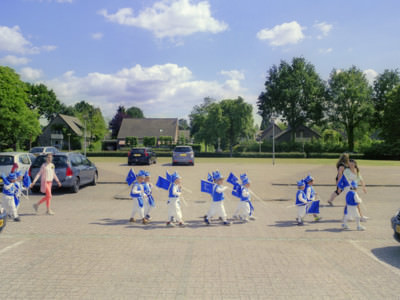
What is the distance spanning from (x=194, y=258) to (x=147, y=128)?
7618 centimetres

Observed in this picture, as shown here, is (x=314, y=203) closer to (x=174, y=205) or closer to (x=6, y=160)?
(x=174, y=205)

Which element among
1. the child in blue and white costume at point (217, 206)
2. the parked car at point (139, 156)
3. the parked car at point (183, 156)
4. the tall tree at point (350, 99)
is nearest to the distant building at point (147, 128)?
the tall tree at point (350, 99)

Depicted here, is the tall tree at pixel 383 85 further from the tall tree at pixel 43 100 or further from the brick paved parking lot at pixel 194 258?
the tall tree at pixel 43 100

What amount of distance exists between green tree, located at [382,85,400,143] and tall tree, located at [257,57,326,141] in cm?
1142

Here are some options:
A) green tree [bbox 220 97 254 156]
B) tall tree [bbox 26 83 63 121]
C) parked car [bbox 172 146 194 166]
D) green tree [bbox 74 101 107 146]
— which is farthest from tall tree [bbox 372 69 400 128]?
tall tree [bbox 26 83 63 121]

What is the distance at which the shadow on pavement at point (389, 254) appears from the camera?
5398 mm

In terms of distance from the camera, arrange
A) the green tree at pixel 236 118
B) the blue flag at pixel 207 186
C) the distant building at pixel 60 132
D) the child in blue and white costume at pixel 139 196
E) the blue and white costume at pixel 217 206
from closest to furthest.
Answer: the blue and white costume at pixel 217 206 < the child in blue and white costume at pixel 139 196 < the blue flag at pixel 207 186 < the green tree at pixel 236 118 < the distant building at pixel 60 132

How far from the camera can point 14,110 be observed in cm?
3800

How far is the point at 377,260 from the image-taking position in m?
5.49

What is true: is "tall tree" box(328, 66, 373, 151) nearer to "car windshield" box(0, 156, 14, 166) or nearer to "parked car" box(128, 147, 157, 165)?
"parked car" box(128, 147, 157, 165)

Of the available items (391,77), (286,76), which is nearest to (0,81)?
(286,76)

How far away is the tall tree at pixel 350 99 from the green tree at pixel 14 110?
4989cm

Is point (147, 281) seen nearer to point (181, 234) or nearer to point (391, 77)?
point (181, 234)

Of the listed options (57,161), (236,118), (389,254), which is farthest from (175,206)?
(236,118)
